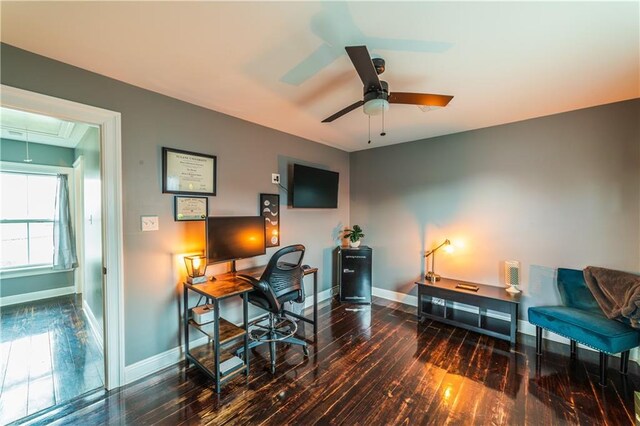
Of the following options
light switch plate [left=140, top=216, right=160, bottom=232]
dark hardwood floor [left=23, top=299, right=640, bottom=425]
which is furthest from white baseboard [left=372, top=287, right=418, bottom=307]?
light switch plate [left=140, top=216, right=160, bottom=232]

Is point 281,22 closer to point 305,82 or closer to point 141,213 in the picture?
point 305,82

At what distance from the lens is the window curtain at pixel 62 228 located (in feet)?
13.1

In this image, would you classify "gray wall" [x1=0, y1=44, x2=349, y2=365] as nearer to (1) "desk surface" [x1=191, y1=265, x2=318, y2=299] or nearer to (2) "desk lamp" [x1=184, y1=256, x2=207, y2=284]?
(2) "desk lamp" [x1=184, y1=256, x2=207, y2=284]

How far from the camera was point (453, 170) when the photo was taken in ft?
11.3

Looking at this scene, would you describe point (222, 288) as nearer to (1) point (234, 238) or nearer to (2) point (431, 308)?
(1) point (234, 238)

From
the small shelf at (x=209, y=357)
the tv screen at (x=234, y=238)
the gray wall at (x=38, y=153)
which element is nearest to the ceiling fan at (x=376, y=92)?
the tv screen at (x=234, y=238)

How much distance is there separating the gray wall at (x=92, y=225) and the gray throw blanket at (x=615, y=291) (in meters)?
4.66

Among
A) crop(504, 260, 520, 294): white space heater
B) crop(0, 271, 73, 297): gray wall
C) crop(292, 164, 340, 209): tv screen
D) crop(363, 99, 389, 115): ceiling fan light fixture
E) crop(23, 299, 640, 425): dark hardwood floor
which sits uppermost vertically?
crop(363, 99, 389, 115): ceiling fan light fixture

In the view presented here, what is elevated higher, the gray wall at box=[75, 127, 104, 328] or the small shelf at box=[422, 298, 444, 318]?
the gray wall at box=[75, 127, 104, 328]

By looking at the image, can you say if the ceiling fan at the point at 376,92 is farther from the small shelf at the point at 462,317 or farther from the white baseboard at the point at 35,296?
the white baseboard at the point at 35,296

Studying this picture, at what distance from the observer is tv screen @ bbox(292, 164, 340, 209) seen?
344cm

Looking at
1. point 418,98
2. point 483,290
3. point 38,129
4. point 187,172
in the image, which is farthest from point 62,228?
point 483,290

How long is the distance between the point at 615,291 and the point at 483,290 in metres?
1.05

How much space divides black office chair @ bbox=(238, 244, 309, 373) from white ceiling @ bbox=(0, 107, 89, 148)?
8.31 ft
